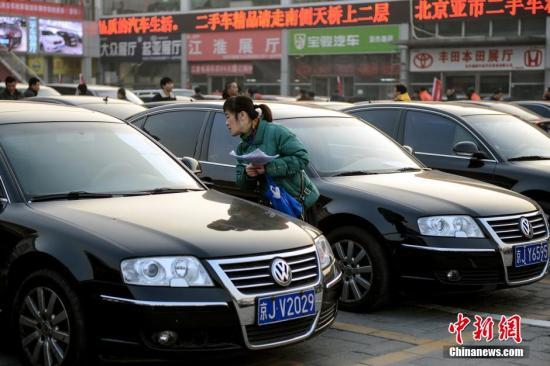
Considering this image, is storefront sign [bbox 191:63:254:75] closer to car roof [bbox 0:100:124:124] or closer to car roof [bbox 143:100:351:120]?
car roof [bbox 143:100:351:120]

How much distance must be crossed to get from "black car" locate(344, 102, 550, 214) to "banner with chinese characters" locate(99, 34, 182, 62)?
32.3 m

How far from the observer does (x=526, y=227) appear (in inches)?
262

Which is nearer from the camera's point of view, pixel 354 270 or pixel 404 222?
pixel 404 222

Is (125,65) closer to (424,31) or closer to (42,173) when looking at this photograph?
(424,31)

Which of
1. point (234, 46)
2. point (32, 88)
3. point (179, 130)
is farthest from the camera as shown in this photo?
point (234, 46)

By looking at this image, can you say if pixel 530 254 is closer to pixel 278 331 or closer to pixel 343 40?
pixel 278 331

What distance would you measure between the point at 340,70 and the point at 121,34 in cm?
1264

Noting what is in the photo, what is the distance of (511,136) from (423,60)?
23.9 meters

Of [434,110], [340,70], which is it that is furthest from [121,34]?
[434,110]

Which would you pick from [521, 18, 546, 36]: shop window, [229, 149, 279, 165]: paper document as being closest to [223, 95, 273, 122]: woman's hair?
[229, 149, 279, 165]: paper document

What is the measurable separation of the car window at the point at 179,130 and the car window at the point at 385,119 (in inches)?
91.5

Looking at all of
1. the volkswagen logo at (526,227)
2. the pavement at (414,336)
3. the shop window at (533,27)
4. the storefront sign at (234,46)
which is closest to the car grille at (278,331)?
the pavement at (414,336)

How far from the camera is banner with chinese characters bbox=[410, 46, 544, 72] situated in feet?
99.2

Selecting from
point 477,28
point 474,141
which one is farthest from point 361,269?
point 477,28
